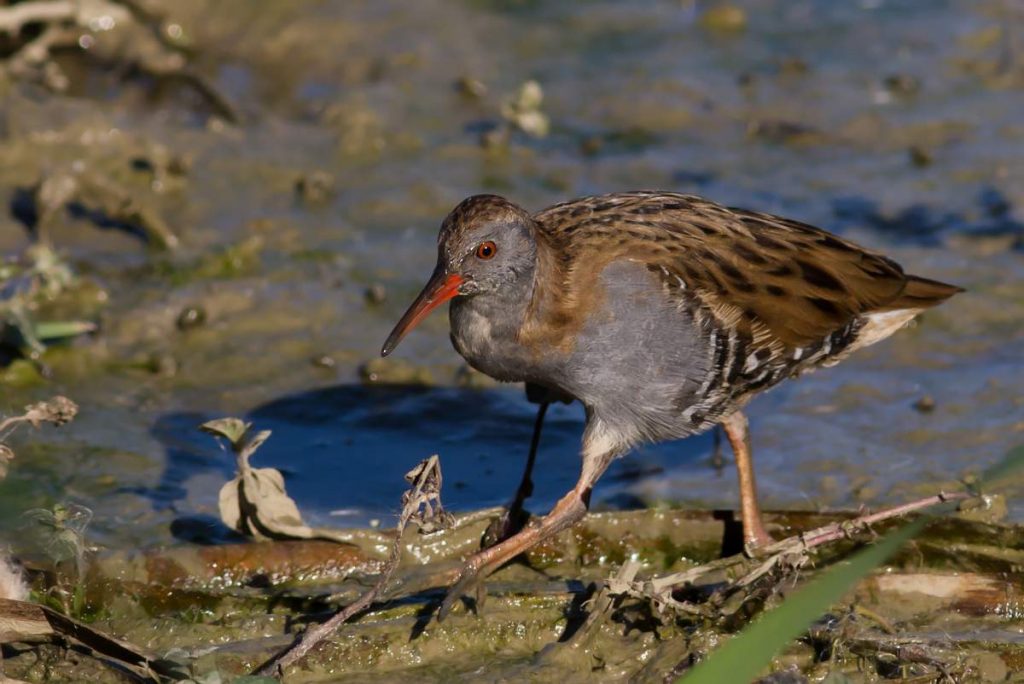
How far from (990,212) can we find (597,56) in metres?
2.96

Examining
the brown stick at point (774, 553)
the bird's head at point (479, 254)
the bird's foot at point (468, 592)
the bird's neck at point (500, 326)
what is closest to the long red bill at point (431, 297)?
the bird's head at point (479, 254)

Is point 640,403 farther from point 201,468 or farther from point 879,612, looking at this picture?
point 201,468

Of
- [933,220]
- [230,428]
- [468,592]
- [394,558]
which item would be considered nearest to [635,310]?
[468,592]

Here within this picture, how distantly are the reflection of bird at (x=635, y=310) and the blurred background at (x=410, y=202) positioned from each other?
0.62 m

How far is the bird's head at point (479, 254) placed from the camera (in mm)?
4645

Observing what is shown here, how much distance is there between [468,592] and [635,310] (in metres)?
1.08

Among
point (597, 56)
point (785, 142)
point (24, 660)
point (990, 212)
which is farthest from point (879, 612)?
point (597, 56)

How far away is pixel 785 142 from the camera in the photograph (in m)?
8.37

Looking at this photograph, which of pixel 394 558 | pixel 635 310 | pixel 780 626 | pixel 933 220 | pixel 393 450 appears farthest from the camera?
pixel 933 220

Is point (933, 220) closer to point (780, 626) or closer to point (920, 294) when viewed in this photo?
point (920, 294)

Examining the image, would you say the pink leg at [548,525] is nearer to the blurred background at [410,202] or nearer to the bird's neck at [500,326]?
the bird's neck at [500,326]

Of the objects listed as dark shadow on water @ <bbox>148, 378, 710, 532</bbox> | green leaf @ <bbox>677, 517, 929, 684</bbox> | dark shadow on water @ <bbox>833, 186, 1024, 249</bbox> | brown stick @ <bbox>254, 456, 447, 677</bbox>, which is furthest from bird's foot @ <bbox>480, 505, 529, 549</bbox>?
dark shadow on water @ <bbox>833, 186, 1024, 249</bbox>

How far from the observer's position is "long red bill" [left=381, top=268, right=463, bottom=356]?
4652 millimetres

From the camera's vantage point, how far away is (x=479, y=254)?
465 cm
